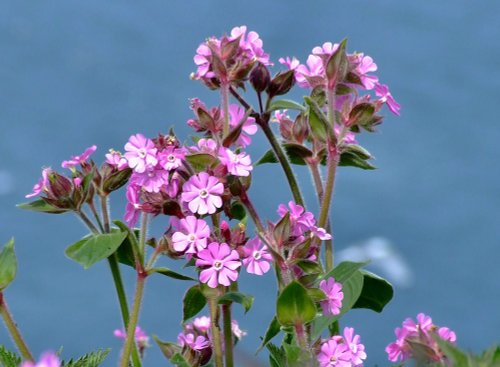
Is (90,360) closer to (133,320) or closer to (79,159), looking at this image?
(133,320)

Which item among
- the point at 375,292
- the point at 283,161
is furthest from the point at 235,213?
the point at 375,292

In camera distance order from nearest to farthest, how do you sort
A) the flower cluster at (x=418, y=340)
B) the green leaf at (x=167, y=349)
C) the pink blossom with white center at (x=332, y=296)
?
the flower cluster at (x=418, y=340) → the pink blossom with white center at (x=332, y=296) → the green leaf at (x=167, y=349)

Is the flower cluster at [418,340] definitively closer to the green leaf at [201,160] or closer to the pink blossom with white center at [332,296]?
the pink blossom with white center at [332,296]

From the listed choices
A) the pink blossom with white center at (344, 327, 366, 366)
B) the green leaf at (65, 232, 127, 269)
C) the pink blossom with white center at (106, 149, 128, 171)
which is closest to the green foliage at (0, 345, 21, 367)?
the green leaf at (65, 232, 127, 269)

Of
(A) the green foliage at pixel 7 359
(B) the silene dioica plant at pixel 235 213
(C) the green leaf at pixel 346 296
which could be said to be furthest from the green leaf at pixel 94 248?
(C) the green leaf at pixel 346 296

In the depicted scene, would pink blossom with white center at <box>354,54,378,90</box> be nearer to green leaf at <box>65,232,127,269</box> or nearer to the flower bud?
the flower bud
